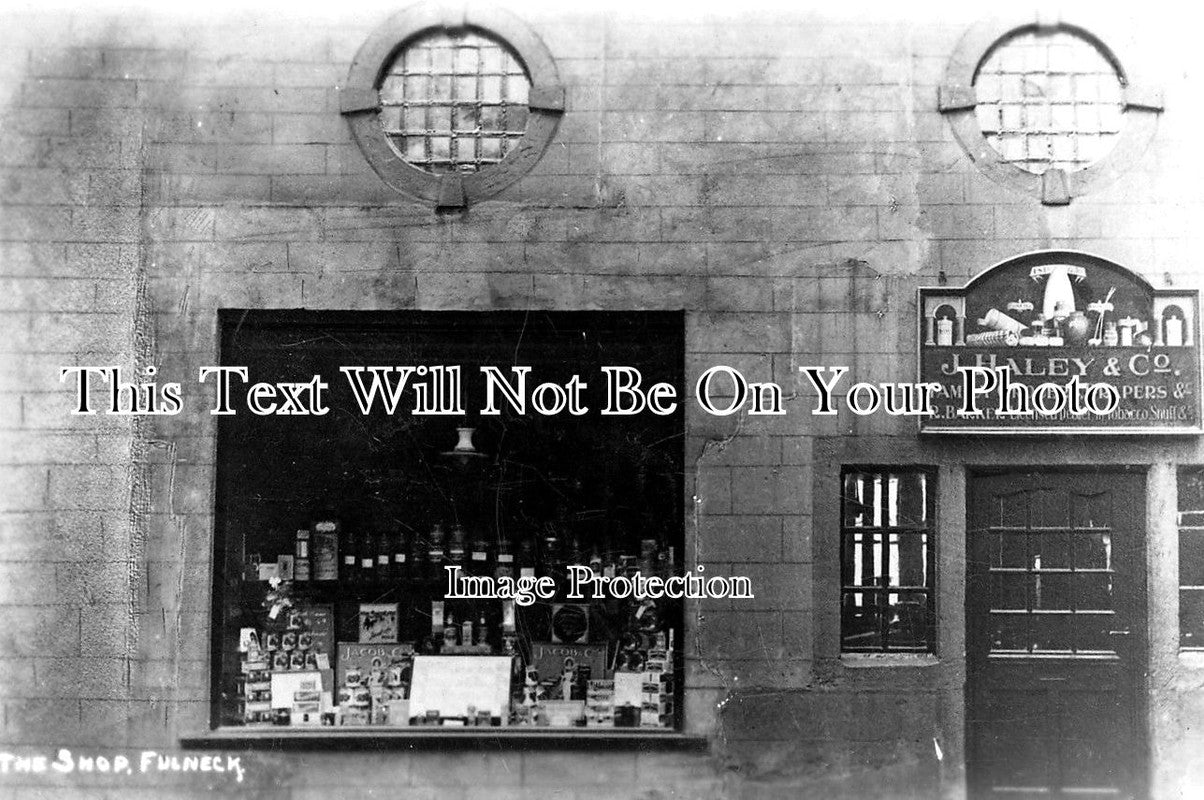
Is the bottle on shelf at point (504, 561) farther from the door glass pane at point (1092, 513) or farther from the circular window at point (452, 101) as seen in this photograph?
the door glass pane at point (1092, 513)

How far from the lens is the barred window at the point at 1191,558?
594 cm

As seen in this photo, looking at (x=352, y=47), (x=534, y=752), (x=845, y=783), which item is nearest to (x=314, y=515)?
(x=534, y=752)

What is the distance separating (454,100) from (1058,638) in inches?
211

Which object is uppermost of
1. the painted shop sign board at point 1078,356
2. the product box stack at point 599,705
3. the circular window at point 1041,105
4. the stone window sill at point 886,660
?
the circular window at point 1041,105

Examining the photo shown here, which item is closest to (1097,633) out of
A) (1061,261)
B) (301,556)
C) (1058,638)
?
(1058,638)

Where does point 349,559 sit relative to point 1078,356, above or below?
below

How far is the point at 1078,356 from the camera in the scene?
5.92m

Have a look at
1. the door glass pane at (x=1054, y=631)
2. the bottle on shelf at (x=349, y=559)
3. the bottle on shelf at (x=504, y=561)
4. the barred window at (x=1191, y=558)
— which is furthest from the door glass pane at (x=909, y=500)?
the bottle on shelf at (x=349, y=559)

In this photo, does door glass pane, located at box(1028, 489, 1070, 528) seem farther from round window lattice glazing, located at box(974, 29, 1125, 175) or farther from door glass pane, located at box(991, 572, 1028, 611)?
round window lattice glazing, located at box(974, 29, 1125, 175)

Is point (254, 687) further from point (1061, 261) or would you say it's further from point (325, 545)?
point (1061, 261)

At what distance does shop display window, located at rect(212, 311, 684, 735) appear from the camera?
19.8 feet

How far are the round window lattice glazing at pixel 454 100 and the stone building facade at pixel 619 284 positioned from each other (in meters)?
0.30

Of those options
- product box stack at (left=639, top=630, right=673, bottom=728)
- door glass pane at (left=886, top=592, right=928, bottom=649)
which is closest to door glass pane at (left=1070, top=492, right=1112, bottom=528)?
door glass pane at (left=886, top=592, right=928, bottom=649)

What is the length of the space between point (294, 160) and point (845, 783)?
5.45m
